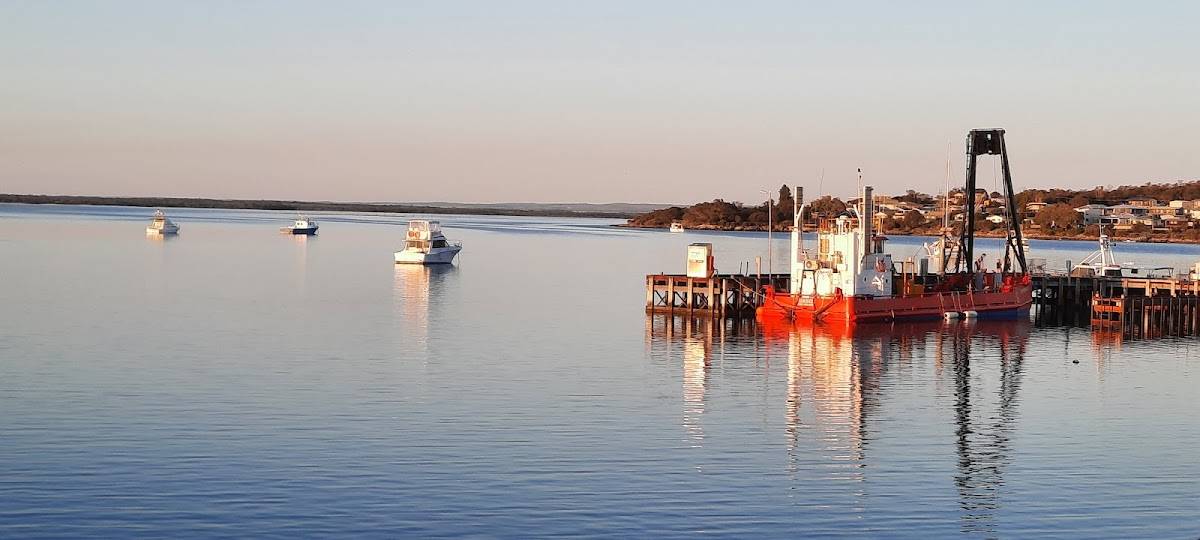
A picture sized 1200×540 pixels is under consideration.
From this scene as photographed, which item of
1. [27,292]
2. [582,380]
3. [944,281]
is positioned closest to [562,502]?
[582,380]

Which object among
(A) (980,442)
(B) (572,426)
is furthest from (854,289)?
(B) (572,426)

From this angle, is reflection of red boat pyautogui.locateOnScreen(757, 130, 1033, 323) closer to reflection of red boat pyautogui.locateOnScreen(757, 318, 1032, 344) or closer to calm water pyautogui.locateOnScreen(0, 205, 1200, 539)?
reflection of red boat pyautogui.locateOnScreen(757, 318, 1032, 344)

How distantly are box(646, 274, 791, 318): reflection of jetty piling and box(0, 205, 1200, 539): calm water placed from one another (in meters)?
2.35

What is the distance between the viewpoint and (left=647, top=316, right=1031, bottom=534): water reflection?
3002 centimetres

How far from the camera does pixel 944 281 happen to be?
69.2m

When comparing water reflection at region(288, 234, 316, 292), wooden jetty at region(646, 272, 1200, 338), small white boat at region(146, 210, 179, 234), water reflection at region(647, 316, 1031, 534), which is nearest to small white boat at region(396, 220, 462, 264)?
water reflection at region(288, 234, 316, 292)

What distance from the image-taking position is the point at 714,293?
64875mm

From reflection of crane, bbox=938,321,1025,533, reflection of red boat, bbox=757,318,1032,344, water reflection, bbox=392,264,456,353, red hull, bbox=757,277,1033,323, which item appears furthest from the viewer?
→ red hull, bbox=757,277,1033,323

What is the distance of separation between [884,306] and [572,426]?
30.2 metres

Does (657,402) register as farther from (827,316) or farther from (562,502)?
(827,316)

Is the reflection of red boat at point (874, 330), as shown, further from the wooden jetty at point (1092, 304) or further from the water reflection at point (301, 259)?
the water reflection at point (301, 259)

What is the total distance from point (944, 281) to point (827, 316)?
37.4 feet

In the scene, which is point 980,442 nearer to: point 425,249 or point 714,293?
point 714,293

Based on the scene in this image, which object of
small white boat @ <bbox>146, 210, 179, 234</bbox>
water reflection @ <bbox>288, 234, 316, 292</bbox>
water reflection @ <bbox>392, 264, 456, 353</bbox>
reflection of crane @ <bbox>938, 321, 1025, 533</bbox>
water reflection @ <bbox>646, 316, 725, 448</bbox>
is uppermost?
small white boat @ <bbox>146, 210, 179, 234</bbox>
